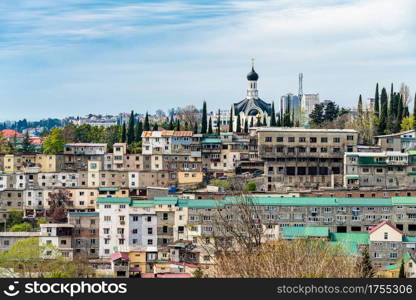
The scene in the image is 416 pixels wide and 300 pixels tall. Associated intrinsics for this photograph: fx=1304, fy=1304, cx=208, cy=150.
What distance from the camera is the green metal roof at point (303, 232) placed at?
2039 inches

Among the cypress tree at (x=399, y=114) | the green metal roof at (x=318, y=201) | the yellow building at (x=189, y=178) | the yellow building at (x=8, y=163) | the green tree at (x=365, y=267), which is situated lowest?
the green tree at (x=365, y=267)

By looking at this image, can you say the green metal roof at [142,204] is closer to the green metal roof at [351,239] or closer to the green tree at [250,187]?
the green tree at [250,187]

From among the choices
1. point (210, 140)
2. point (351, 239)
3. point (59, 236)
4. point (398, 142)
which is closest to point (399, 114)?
point (398, 142)

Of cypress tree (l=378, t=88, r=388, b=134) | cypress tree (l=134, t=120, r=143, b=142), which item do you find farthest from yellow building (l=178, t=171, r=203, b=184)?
cypress tree (l=378, t=88, r=388, b=134)

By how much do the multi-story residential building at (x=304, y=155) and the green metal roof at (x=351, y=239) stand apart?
11.9 metres

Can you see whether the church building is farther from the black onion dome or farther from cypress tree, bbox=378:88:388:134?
cypress tree, bbox=378:88:388:134

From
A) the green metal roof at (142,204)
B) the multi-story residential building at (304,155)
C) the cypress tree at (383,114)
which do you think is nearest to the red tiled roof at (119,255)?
the green metal roof at (142,204)

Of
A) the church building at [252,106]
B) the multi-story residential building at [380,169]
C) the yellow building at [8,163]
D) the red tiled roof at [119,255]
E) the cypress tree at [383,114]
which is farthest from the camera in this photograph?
the church building at [252,106]

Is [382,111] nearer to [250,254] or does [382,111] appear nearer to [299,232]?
[299,232]

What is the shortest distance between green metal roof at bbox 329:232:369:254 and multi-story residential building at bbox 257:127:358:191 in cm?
1185

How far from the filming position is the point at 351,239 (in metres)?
51.8

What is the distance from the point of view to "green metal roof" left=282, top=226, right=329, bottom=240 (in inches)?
2039

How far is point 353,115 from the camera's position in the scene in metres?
91.9

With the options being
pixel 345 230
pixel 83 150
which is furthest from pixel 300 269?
pixel 83 150
